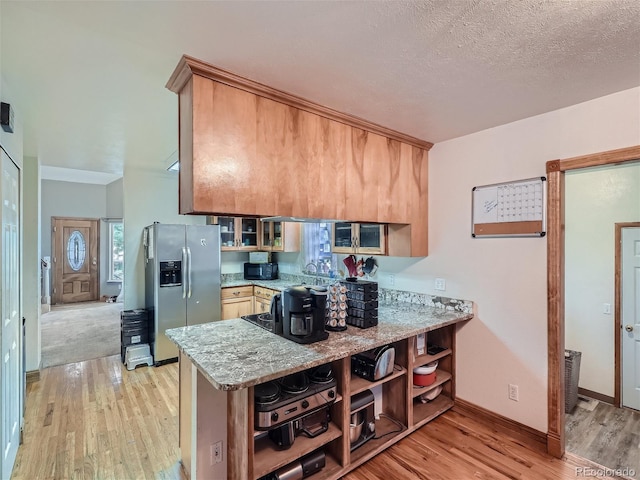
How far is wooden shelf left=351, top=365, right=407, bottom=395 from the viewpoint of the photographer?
6.71 ft

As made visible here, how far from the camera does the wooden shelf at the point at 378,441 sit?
6.77 feet

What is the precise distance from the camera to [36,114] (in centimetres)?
232

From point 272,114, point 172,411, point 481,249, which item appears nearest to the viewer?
point 272,114

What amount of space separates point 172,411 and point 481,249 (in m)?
3.04

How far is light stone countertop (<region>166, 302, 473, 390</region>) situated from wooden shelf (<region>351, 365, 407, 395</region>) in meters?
0.31

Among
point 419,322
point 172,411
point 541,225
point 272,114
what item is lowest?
point 172,411

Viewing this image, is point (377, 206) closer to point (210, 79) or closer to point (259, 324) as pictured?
point (259, 324)

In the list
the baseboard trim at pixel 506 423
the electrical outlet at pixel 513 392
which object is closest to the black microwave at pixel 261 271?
the baseboard trim at pixel 506 423

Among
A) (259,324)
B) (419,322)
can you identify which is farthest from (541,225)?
(259,324)

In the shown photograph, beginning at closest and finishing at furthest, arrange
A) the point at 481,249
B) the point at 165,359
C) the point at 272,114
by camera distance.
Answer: the point at 272,114 → the point at 481,249 → the point at 165,359

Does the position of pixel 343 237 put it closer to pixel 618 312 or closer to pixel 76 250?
pixel 618 312

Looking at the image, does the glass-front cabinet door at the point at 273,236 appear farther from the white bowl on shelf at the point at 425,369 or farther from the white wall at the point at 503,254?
the white bowl on shelf at the point at 425,369

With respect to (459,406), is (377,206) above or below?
above
